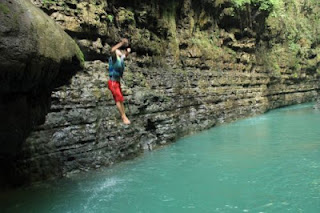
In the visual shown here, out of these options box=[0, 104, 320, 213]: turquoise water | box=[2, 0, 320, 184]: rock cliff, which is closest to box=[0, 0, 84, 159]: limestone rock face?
box=[0, 104, 320, 213]: turquoise water

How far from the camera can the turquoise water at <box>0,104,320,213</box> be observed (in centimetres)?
685

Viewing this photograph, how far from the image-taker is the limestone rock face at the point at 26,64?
4.79 meters

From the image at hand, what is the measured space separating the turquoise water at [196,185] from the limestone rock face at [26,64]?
5.24ft

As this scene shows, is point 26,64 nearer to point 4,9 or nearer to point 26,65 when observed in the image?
point 26,65

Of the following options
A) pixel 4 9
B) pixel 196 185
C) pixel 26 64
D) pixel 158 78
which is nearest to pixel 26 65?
pixel 26 64

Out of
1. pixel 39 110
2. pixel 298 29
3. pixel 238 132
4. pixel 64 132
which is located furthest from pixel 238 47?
pixel 39 110

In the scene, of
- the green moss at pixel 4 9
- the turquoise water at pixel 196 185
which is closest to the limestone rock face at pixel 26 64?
the green moss at pixel 4 9

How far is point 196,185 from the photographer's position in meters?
8.16

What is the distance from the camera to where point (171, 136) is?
1361 centimetres

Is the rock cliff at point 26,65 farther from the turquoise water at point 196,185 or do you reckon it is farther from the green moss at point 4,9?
the turquoise water at point 196,185

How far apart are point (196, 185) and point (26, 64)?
4895mm

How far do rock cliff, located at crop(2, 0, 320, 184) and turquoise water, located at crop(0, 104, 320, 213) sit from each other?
0.77 metres

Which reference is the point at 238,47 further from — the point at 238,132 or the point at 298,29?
the point at 298,29

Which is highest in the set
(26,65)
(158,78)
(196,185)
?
(26,65)
